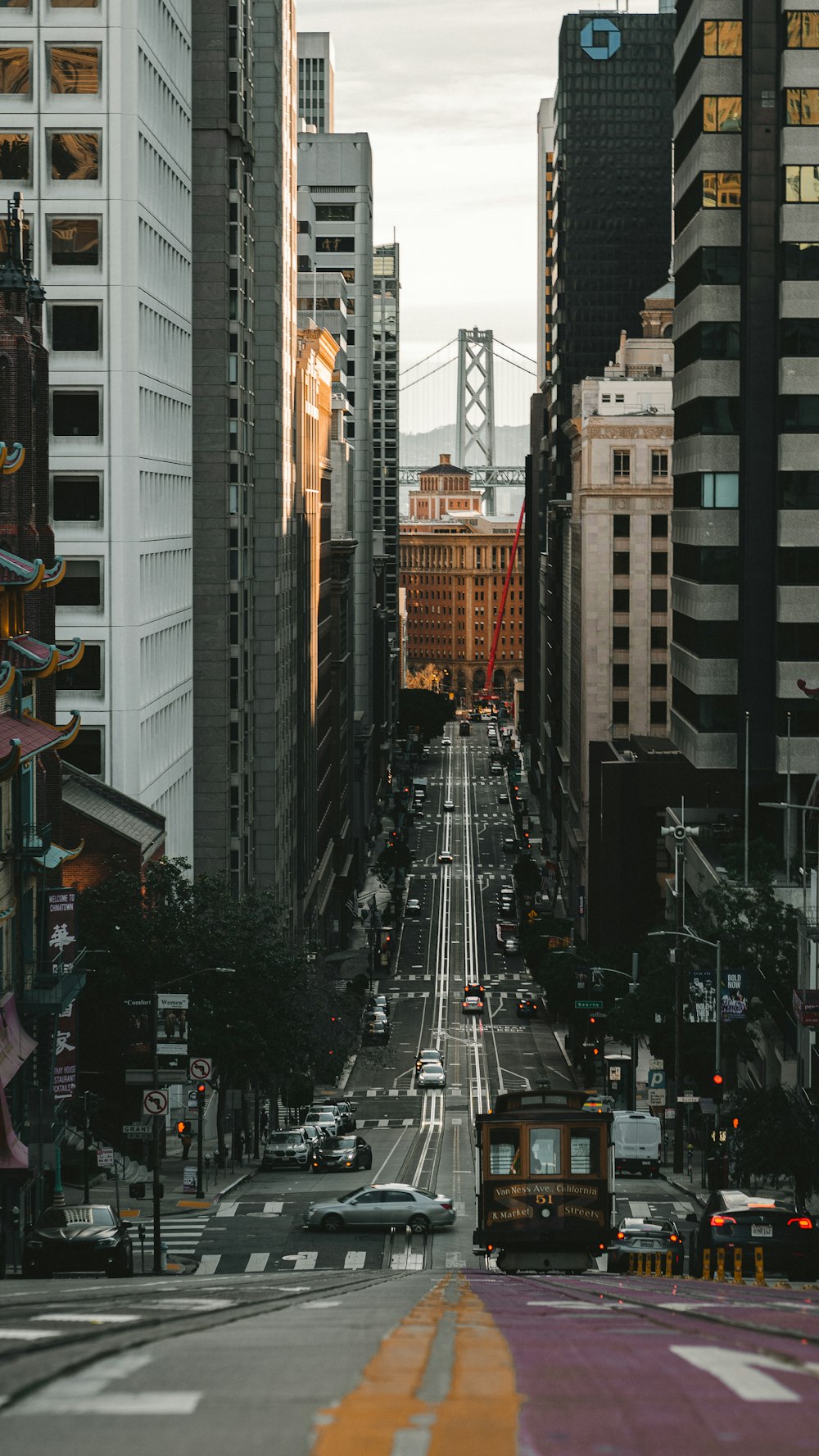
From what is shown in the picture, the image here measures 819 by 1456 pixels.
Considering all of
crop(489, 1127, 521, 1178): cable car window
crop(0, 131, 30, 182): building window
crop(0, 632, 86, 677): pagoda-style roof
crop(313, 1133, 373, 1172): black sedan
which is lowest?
crop(313, 1133, 373, 1172): black sedan

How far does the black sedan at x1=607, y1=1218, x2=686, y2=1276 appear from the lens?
3891cm

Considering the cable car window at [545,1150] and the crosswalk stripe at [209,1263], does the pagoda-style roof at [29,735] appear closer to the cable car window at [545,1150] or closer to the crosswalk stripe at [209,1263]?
the crosswalk stripe at [209,1263]

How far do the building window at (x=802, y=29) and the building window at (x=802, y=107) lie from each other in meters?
1.64

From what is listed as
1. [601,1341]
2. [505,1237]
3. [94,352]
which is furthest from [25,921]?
[601,1341]

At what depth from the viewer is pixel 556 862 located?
18138 cm

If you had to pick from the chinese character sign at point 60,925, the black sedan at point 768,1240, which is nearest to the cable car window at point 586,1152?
the black sedan at point 768,1240

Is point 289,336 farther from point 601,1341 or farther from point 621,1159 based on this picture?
point 601,1341

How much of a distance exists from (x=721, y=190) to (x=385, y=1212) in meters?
52.6

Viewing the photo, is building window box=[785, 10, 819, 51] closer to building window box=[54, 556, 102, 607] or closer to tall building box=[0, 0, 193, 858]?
tall building box=[0, 0, 193, 858]

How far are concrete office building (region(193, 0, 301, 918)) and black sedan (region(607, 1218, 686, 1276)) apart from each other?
174 feet

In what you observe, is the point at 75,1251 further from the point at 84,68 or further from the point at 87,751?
the point at 84,68

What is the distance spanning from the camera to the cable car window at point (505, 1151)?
125 ft

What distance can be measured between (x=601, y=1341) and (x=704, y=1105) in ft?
192

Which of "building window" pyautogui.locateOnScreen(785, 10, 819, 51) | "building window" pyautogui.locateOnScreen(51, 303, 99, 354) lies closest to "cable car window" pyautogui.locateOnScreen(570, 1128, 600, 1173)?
"building window" pyautogui.locateOnScreen(51, 303, 99, 354)
